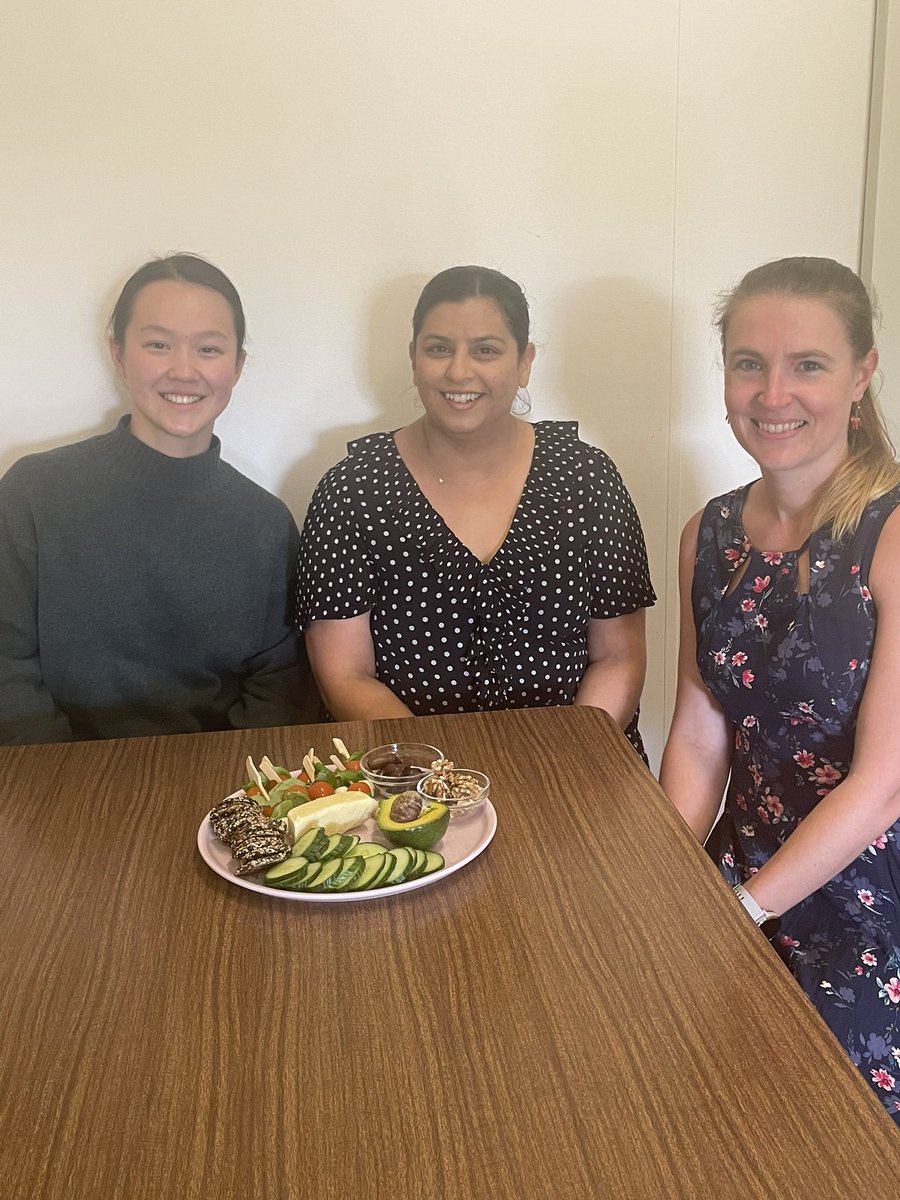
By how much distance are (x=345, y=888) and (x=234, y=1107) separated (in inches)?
10.1

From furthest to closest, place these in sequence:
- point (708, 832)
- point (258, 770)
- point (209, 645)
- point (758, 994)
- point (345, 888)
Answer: point (209, 645) < point (708, 832) < point (258, 770) < point (345, 888) < point (758, 994)

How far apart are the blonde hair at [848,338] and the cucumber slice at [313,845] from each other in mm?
806

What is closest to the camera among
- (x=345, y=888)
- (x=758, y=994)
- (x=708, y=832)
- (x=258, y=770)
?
(x=758, y=994)

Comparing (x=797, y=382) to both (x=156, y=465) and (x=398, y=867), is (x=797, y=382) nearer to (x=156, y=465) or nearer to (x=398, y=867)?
(x=398, y=867)

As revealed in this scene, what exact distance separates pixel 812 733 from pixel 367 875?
734 mm

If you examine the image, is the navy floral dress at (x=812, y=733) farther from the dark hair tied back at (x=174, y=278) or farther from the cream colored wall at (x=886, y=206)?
the dark hair tied back at (x=174, y=278)

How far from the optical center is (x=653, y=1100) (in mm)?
729

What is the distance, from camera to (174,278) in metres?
1.77

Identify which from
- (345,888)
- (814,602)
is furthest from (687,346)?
(345,888)

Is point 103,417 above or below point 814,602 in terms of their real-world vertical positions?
above

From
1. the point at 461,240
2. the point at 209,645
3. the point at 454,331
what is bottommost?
the point at 209,645

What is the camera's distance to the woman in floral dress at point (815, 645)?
1.30 meters

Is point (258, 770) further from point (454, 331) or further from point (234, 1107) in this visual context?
point (454, 331)

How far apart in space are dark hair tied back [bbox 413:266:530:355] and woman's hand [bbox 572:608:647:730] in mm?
516
